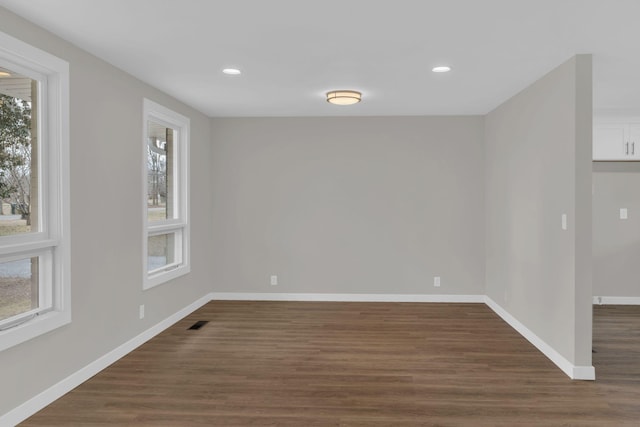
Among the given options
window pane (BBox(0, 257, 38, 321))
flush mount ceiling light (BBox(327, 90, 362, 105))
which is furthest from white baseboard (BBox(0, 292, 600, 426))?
flush mount ceiling light (BBox(327, 90, 362, 105))

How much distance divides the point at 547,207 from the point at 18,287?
408 cm

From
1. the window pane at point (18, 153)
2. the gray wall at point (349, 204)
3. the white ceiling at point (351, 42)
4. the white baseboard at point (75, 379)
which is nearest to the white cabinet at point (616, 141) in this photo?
the white ceiling at point (351, 42)

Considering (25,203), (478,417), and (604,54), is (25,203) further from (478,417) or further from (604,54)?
(604,54)

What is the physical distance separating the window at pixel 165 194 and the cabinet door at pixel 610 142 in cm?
514

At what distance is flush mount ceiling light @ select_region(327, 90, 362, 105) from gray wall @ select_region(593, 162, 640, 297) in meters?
3.55

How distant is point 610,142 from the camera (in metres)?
5.62

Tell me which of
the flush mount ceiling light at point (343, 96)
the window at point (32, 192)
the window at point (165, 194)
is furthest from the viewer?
the flush mount ceiling light at point (343, 96)

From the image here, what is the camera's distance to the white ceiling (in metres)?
2.55

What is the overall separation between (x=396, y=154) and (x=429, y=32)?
9.73 feet

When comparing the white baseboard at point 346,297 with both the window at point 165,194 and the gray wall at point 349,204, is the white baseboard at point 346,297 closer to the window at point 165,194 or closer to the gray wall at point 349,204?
the gray wall at point 349,204

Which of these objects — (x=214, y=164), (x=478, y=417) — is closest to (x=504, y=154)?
(x=478, y=417)

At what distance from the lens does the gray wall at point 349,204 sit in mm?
5801

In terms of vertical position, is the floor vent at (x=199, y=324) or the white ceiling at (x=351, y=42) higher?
the white ceiling at (x=351, y=42)

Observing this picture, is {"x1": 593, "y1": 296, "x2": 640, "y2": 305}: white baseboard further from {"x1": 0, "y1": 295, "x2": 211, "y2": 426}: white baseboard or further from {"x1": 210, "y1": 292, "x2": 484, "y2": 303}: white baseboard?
{"x1": 0, "y1": 295, "x2": 211, "y2": 426}: white baseboard
